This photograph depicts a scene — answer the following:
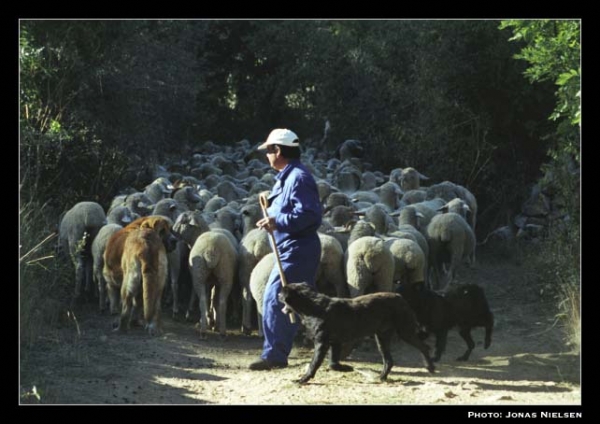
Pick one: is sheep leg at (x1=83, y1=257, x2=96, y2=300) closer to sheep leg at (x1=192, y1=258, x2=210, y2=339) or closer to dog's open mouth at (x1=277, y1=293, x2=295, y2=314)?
sheep leg at (x1=192, y1=258, x2=210, y2=339)

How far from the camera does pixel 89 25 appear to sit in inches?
609

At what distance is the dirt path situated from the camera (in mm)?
8305

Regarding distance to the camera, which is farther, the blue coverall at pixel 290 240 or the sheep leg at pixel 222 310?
the sheep leg at pixel 222 310

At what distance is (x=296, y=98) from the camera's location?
3011cm

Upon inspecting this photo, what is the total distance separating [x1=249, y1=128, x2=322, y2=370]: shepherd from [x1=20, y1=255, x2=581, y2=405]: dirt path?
0.33 m

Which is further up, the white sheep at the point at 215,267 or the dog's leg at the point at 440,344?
the white sheep at the point at 215,267

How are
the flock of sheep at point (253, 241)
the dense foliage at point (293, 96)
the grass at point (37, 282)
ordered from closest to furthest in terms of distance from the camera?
the grass at point (37, 282) < the flock of sheep at point (253, 241) < the dense foliage at point (293, 96)

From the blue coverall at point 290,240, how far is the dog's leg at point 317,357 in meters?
0.64

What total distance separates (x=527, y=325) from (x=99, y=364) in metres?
5.44

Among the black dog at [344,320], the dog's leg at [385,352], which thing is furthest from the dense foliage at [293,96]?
the dog's leg at [385,352]

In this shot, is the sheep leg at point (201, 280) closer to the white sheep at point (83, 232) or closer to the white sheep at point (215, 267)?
the white sheep at point (215, 267)

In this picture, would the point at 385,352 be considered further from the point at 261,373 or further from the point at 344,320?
the point at 261,373

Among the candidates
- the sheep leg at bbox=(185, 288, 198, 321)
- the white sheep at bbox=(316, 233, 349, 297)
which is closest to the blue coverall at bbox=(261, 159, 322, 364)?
the white sheep at bbox=(316, 233, 349, 297)

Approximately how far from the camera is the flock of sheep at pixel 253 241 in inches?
450
